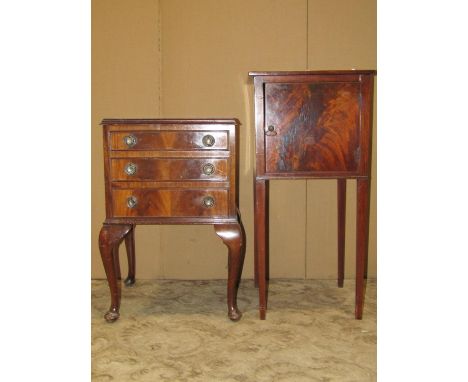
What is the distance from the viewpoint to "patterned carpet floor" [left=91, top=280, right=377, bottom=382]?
1234 millimetres

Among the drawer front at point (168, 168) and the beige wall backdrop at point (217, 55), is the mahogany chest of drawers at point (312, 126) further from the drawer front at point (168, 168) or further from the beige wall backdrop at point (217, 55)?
the beige wall backdrop at point (217, 55)

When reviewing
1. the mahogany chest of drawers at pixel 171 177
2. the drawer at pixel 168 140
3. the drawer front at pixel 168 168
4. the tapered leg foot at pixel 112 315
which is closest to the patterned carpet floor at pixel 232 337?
the tapered leg foot at pixel 112 315

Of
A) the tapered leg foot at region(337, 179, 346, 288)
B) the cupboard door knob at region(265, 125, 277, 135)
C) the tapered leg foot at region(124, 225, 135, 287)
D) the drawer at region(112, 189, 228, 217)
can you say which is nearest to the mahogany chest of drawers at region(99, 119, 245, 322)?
the drawer at region(112, 189, 228, 217)

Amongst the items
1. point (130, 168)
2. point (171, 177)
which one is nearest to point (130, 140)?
point (130, 168)

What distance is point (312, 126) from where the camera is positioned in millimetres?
1653

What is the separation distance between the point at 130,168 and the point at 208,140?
0.34 metres

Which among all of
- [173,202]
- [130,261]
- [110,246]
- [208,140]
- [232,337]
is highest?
[208,140]

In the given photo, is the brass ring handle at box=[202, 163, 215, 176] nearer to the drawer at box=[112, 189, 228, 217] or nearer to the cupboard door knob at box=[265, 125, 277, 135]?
the drawer at box=[112, 189, 228, 217]

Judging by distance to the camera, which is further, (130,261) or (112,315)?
(130,261)

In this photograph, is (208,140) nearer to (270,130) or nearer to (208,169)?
(208,169)

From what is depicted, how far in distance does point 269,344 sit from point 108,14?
1920mm

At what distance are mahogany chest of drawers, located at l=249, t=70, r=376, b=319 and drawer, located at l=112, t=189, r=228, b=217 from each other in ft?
0.69
